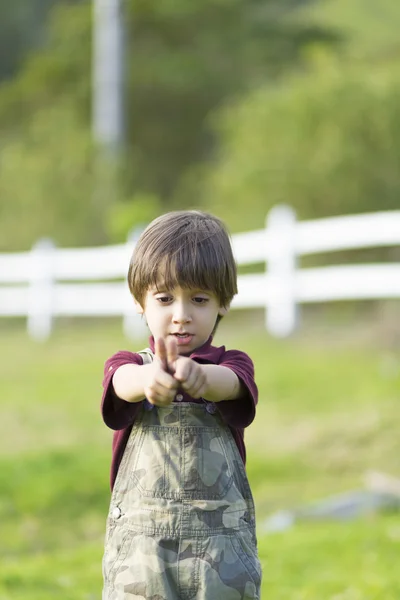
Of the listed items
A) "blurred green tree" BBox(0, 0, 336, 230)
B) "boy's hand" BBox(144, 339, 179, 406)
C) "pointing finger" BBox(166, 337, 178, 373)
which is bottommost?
"boy's hand" BBox(144, 339, 179, 406)

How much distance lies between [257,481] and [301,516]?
0.99m

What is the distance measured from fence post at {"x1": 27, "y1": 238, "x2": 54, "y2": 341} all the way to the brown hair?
12284mm

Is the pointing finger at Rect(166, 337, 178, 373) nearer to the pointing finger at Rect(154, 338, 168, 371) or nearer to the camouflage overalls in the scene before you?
the pointing finger at Rect(154, 338, 168, 371)

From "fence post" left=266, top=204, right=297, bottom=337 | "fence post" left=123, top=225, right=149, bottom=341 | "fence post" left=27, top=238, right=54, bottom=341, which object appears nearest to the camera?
"fence post" left=266, top=204, right=297, bottom=337

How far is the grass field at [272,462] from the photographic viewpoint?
4.61 metres

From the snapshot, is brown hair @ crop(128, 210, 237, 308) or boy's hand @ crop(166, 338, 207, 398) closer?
boy's hand @ crop(166, 338, 207, 398)

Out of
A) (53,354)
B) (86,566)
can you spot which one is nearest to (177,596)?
(86,566)

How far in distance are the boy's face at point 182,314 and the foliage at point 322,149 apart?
38.7ft

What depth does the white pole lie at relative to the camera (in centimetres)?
2117

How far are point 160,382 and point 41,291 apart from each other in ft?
42.2

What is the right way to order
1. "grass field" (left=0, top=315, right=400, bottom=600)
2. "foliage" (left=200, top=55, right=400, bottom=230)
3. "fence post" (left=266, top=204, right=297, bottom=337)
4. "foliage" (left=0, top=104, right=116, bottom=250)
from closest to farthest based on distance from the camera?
"grass field" (left=0, top=315, right=400, bottom=600) < "fence post" (left=266, top=204, right=297, bottom=337) < "foliage" (left=200, top=55, right=400, bottom=230) < "foliage" (left=0, top=104, right=116, bottom=250)

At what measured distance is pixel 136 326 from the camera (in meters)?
13.2

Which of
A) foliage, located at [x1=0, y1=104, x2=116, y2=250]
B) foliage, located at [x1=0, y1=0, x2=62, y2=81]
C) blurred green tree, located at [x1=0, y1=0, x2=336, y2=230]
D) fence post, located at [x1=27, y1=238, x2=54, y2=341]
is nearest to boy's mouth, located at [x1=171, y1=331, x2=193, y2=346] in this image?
fence post, located at [x1=27, y1=238, x2=54, y2=341]

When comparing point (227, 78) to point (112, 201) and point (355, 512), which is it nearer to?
point (112, 201)
